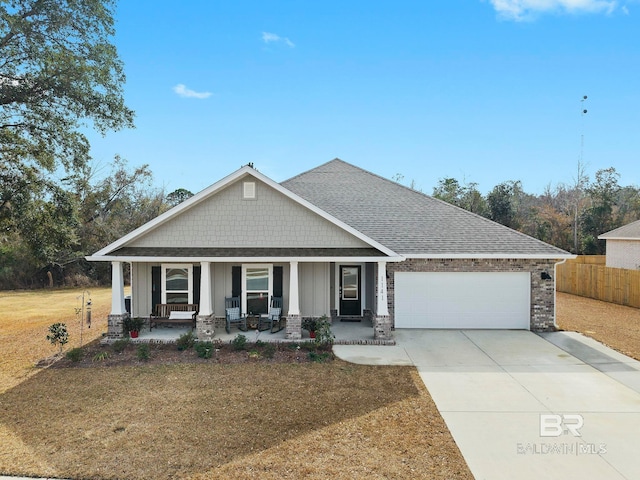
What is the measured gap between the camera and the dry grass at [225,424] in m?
5.58

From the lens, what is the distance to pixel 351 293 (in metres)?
14.9

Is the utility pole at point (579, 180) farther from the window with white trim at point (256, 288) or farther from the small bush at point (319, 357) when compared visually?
the small bush at point (319, 357)

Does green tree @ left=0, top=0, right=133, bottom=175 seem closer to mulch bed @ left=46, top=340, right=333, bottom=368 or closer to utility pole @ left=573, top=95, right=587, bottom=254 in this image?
mulch bed @ left=46, top=340, right=333, bottom=368

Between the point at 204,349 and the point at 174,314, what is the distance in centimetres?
263

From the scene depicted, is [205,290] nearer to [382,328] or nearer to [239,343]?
[239,343]

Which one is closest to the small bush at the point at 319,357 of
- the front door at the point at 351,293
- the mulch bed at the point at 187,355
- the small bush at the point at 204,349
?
the mulch bed at the point at 187,355

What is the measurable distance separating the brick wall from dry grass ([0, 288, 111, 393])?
10.7 meters

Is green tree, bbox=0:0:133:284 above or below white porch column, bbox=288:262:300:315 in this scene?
above

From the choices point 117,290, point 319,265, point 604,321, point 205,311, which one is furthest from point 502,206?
point 117,290

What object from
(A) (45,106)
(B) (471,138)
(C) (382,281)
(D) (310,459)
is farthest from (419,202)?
(B) (471,138)

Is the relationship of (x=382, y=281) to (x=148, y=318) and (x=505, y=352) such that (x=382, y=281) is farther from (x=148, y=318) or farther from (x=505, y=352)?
(x=148, y=318)

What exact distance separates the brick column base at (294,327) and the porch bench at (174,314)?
3.31 metres

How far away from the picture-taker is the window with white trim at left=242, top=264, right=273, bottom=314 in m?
13.3

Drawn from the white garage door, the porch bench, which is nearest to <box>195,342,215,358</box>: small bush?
the porch bench
